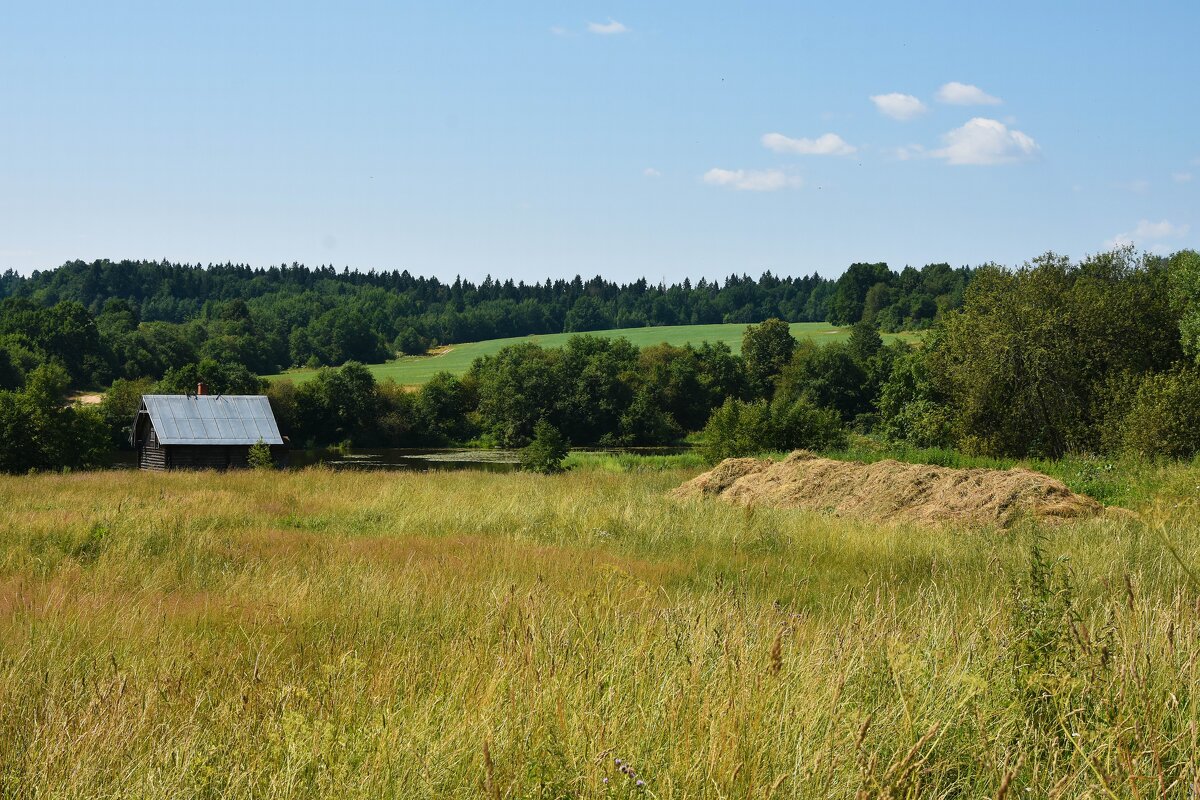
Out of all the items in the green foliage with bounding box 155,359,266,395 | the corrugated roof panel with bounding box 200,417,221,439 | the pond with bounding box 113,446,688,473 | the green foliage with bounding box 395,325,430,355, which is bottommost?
the pond with bounding box 113,446,688,473

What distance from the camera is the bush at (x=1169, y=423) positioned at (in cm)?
2772

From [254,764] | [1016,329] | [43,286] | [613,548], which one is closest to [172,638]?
[254,764]

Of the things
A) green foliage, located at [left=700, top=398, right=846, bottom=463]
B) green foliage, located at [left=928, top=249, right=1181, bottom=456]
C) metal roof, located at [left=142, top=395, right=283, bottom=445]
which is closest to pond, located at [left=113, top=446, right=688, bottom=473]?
metal roof, located at [left=142, top=395, right=283, bottom=445]

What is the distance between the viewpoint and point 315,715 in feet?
14.3

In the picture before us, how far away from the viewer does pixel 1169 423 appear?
2773cm

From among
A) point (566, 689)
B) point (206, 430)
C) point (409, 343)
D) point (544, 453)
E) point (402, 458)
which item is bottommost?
point (402, 458)

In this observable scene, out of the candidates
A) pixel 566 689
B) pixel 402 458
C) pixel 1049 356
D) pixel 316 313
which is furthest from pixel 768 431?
pixel 316 313

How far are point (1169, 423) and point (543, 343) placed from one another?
4381 inches

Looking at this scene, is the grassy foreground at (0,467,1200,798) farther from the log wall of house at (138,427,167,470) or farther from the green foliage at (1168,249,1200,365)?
the log wall of house at (138,427,167,470)

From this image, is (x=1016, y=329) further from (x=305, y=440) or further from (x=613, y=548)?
(x=305, y=440)

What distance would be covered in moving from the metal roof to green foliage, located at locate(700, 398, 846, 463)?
60.3 ft

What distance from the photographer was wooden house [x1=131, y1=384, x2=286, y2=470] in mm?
39812

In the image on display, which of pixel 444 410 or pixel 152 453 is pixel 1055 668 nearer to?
pixel 152 453

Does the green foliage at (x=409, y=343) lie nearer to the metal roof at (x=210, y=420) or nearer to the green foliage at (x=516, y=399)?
the green foliage at (x=516, y=399)
